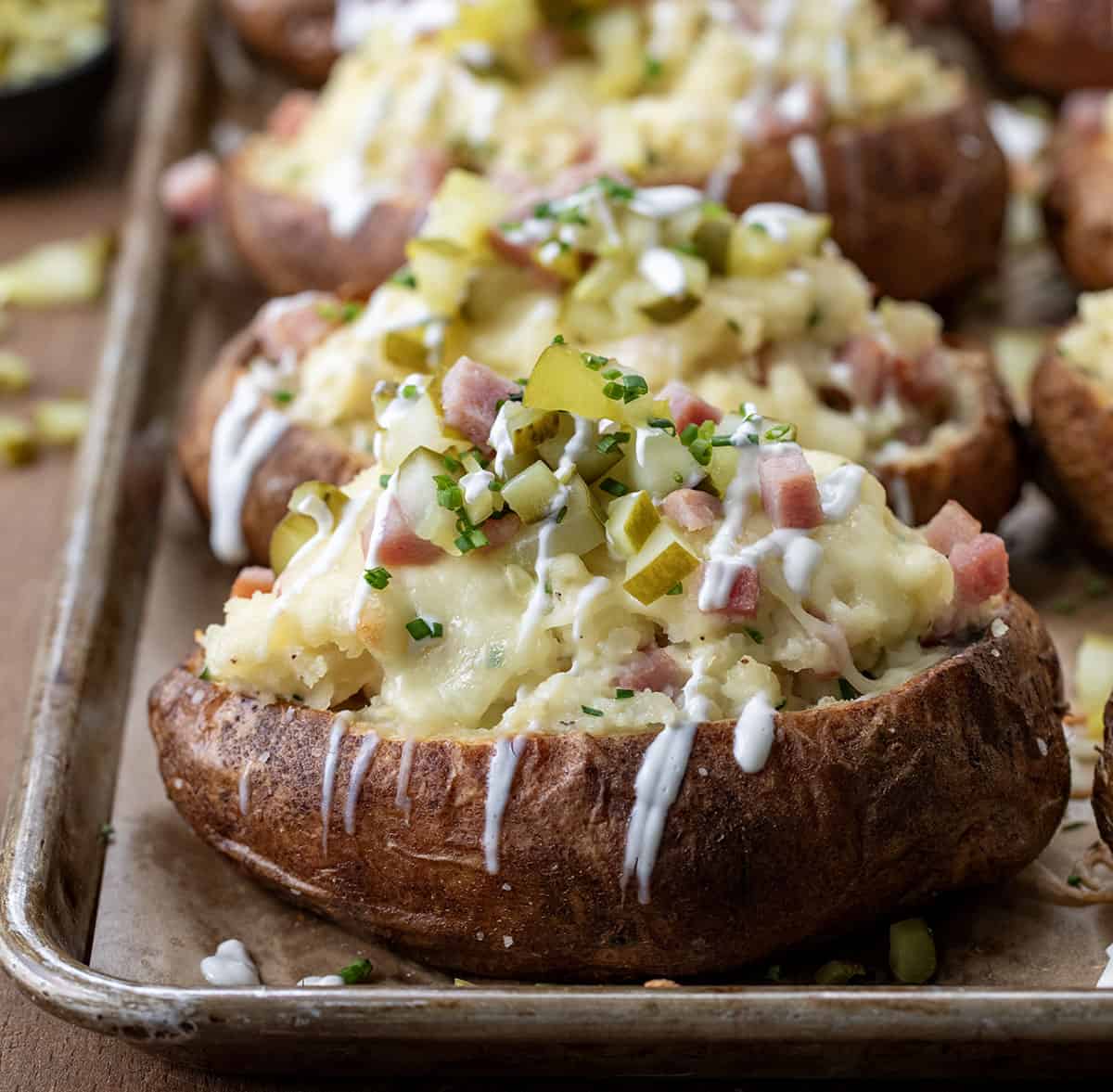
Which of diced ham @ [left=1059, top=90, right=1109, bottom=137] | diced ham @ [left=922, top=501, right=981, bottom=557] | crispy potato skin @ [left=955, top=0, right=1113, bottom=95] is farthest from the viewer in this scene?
crispy potato skin @ [left=955, top=0, right=1113, bottom=95]

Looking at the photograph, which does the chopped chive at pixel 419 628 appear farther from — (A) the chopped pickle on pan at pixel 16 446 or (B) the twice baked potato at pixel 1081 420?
(A) the chopped pickle on pan at pixel 16 446

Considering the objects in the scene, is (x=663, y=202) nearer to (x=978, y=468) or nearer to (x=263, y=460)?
(x=978, y=468)

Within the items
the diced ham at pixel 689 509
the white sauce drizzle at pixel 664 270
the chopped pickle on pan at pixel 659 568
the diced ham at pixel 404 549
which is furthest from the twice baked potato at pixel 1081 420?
the diced ham at pixel 404 549

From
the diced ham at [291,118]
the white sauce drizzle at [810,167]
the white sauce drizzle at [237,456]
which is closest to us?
the white sauce drizzle at [237,456]

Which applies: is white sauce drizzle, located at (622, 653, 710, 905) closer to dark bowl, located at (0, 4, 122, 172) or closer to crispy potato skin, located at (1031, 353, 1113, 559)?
crispy potato skin, located at (1031, 353, 1113, 559)

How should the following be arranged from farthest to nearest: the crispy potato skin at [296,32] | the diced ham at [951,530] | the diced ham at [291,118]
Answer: the crispy potato skin at [296,32] < the diced ham at [291,118] < the diced ham at [951,530]

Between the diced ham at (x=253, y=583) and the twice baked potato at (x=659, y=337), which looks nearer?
the diced ham at (x=253, y=583)

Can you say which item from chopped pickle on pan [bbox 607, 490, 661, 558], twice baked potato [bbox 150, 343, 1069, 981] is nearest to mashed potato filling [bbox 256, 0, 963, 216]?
twice baked potato [bbox 150, 343, 1069, 981]
